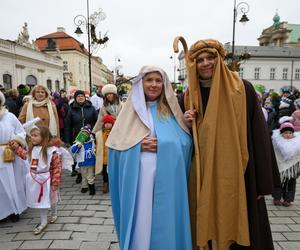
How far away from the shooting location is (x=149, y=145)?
229 centimetres

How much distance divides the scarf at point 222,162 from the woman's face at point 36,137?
2.49 meters

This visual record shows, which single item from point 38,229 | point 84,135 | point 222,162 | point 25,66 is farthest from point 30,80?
point 222,162

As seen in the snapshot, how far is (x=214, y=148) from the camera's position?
216 centimetres

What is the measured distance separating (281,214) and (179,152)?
295 cm

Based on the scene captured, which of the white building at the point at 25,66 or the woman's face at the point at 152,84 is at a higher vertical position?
the white building at the point at 25,66

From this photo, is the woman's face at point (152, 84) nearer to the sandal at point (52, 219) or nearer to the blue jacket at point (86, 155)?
the sandal at point (52, 219)

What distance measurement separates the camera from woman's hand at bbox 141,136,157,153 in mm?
2287

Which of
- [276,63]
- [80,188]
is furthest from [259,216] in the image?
[276,63]

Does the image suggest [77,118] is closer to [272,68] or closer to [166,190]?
[166,190]

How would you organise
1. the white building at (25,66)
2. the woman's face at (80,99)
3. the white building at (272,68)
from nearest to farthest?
1. the woman's face at (80,99)
2. the white building at (25,66)
3. the white building at (272,68)

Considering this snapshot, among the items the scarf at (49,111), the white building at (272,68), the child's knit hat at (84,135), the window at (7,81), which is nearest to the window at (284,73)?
the white building at (272,68)

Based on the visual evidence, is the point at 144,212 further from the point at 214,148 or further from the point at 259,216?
the point at 259,216

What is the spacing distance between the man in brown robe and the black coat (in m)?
3.83

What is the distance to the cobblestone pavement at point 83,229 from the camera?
3289 mm
